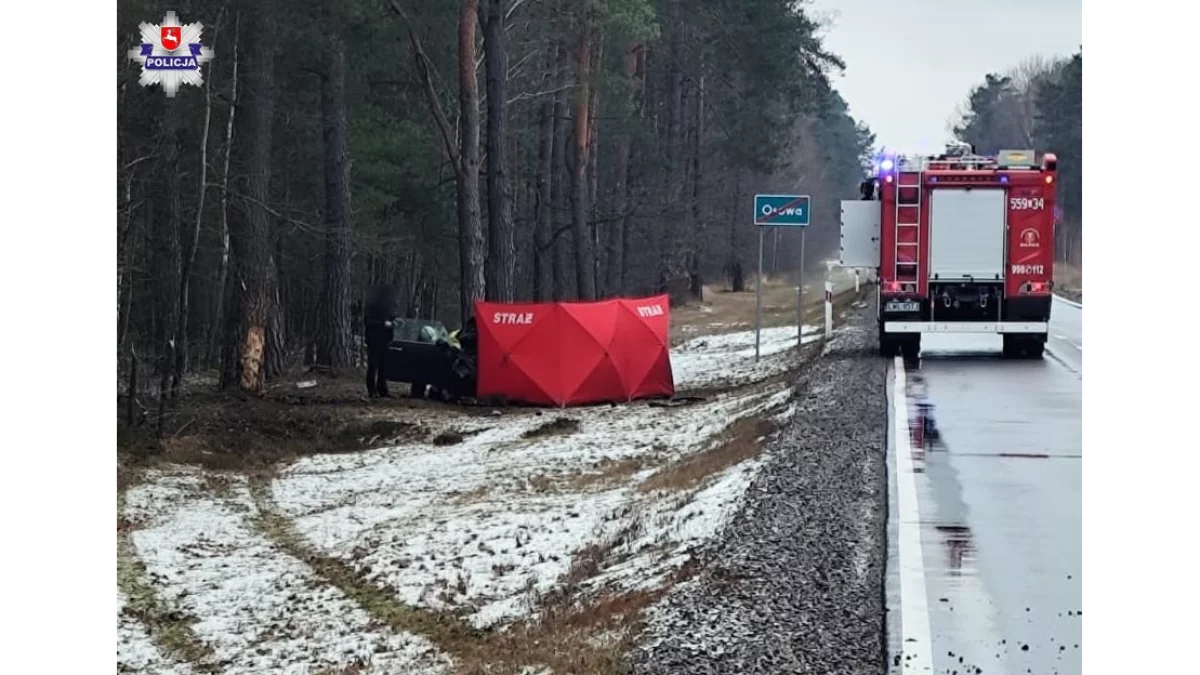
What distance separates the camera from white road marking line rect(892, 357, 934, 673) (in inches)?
255

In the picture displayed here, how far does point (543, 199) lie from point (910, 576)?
29454 millimetres

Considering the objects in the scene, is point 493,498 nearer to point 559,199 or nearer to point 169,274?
point 169,274

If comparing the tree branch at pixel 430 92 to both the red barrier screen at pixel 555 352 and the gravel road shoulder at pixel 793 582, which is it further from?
the gravel road shoulder at pixel 793 582

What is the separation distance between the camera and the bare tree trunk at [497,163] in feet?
Result: 76.4

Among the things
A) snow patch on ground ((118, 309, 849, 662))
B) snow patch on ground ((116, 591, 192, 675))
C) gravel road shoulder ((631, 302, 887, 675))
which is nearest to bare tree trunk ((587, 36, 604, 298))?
A: snow patch on ground ((118, 309, 849, 662))

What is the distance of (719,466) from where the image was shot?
12164 millimetres

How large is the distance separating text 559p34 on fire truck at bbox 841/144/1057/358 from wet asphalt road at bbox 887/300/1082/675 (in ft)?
5.82

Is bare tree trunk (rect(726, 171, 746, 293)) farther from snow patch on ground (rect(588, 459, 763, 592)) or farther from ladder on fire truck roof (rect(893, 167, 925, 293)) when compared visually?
snow patch on ground (rect(588, 459, 763, 592))

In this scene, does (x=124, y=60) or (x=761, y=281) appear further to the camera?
(x=761, y=281)

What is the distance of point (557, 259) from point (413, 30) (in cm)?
1385

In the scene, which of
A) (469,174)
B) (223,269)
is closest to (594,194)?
(469,174)
